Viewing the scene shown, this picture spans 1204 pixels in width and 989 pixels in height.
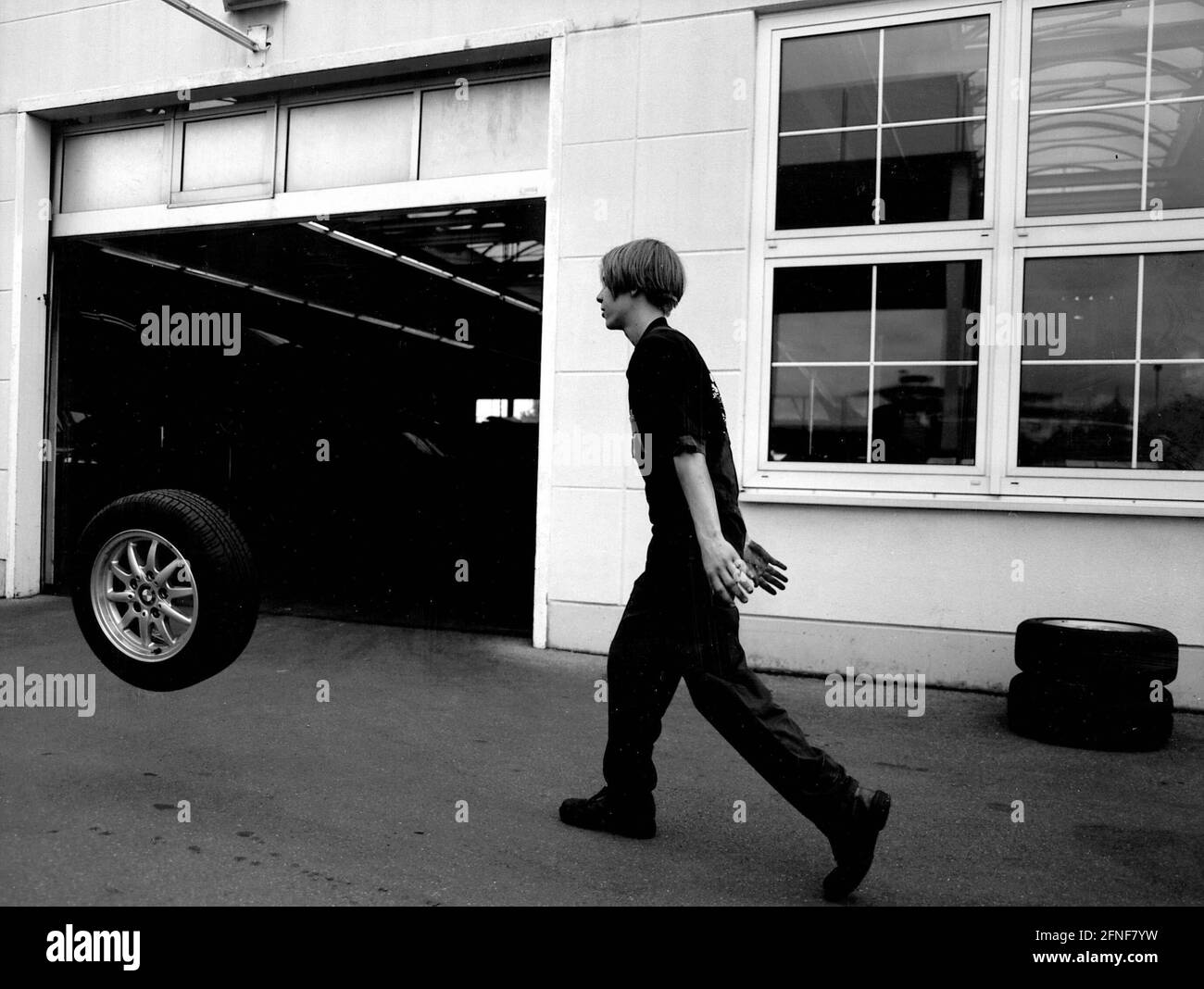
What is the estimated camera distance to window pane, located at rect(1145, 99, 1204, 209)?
5305mm

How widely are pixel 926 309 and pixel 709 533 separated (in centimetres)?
354

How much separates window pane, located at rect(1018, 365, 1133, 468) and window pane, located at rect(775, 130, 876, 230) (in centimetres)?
134

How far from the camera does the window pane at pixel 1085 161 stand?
539 cm

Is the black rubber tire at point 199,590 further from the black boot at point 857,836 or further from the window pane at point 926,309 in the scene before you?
the window pane at point 926,309

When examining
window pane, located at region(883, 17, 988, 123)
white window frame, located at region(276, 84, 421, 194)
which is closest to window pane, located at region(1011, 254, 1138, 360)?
window pane, located at region(883, 17, 988, 123)

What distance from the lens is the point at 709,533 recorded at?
2742 mm

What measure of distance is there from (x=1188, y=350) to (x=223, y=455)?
10.5m

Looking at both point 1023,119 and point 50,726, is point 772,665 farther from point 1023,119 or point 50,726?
point 50,726

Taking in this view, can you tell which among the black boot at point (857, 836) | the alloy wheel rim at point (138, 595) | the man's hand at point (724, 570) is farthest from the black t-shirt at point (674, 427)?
the alloy wheel rim at point (138, 595)

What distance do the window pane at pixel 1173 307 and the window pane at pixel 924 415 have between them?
2.97 feet

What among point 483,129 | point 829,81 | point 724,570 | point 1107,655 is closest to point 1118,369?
point 1107,655

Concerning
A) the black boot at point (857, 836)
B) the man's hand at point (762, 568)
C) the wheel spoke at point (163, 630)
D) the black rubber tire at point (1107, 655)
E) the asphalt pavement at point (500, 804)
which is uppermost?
the man's hand at point (762, 568)

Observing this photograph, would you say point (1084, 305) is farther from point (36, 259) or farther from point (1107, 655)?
point (36, 259)

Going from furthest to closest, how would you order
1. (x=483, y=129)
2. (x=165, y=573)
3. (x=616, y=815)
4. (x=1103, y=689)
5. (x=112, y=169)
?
(x=112, y=169), (x=483, y=129), (x=1103, y=689), (x=165, y=573), (x=616, y=815)
